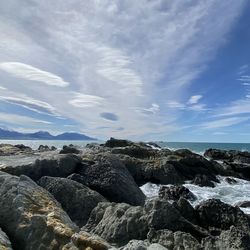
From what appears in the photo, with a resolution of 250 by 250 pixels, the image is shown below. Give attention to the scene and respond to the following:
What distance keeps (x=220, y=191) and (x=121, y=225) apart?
2140 cm

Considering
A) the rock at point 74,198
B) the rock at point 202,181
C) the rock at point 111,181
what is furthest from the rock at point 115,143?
the rock at point 74,198

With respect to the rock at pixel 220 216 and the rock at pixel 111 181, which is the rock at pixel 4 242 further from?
the rock at pixel 111 181

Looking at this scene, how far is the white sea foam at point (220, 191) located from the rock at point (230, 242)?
15082 mm

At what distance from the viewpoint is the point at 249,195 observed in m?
29.7

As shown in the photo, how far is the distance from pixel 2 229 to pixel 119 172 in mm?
10239

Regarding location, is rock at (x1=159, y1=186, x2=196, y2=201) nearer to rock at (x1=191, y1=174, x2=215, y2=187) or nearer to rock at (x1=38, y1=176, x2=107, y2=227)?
rock at (x1=191, y1=174, x2=215, y2=187)

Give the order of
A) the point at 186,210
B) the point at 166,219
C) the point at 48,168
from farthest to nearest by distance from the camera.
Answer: the point at 48,168 < the point at 186,210 < the point at 166,219

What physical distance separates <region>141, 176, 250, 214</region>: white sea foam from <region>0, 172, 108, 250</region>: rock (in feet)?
54.6

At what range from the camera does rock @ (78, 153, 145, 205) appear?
17750 millimetres

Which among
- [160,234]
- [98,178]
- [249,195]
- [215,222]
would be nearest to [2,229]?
[160,234]

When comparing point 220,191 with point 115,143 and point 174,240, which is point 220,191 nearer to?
point 174,240

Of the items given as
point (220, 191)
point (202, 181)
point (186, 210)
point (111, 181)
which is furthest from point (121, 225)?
point (202, 181)

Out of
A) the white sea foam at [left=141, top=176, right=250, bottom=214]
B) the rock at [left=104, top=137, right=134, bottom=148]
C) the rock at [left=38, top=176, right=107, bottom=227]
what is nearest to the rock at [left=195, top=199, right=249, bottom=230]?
the rock at [left=38, top=176, right=107, bottom=227]

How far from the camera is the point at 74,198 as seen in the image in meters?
14.3
